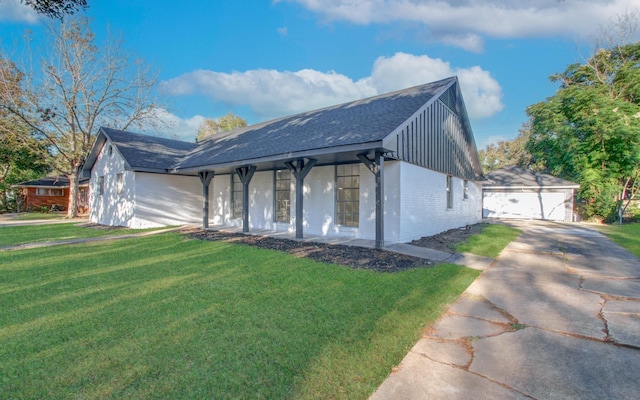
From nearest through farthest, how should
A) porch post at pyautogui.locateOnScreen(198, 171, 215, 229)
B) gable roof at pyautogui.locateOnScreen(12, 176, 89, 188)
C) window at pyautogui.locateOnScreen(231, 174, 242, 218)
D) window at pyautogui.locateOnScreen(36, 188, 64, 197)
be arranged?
porch post at pyautogui.locateOnScreen(198, 171, 215, 229) → window at pyautogui.locateOnScreen(231, 174, 242, 218) → gable roof at pyautogui.locateOnScreen(12, 176, 89, 188) → window at pyautogui.locateOnScreen(36, 188, 64, 197)

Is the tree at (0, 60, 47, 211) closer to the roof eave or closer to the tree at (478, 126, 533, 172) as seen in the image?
the roof eave

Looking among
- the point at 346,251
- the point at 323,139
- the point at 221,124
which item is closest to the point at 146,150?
the point at 323,139

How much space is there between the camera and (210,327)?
3.24 metres

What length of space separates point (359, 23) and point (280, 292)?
46.7 ft

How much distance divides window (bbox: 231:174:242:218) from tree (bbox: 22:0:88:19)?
26.7 feet

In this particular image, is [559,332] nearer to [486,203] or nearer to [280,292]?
[280,292]

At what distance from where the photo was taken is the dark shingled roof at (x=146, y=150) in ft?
43.3

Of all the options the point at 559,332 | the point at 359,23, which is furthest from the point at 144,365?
the point at 359,23

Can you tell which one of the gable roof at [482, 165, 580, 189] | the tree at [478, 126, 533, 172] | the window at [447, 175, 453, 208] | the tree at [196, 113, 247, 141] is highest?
the tree at [196, 113, 247, 141]

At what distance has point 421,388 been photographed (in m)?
2.29

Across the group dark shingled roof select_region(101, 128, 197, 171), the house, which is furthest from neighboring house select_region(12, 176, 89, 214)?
dark shingled roof select_region(101, 128, 197, 171)

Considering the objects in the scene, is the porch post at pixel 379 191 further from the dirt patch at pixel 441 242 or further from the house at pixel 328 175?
the dirt patch at pixel 441 242

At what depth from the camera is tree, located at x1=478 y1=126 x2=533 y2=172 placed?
36478mm

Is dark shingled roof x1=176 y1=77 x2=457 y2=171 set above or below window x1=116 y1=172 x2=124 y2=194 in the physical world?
above
